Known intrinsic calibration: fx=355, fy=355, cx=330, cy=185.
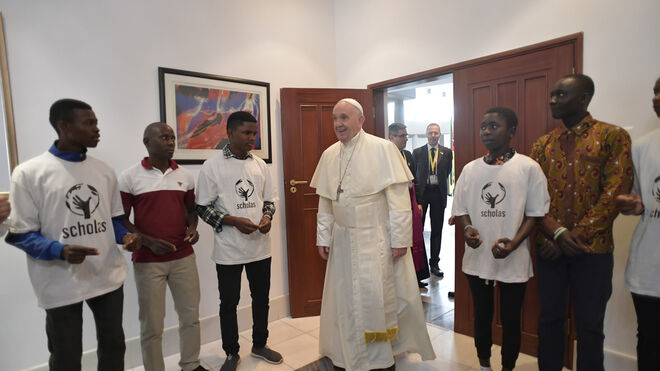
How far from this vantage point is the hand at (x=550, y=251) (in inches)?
75.2

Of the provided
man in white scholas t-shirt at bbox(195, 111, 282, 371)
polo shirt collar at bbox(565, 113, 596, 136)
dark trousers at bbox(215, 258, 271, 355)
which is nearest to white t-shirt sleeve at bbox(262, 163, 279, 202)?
man in white scholas t-shirt at bbox(195, 111, 282, 371)

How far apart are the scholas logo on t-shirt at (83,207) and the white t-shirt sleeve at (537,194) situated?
2284mm

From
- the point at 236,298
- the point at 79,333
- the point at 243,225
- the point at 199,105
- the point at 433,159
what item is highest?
the point at 199,105

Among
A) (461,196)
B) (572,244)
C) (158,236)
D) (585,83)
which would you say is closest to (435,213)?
(461,196)

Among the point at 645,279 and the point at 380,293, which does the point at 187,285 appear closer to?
the point at 380,293

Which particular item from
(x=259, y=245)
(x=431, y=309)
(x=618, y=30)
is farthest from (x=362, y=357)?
(x=618, y=30)

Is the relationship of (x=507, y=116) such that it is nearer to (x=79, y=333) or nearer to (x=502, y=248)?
(x=502, y=248)

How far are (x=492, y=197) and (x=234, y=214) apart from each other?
165cm

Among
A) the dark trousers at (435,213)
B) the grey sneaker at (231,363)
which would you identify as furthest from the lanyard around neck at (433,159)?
the grey sneaker at (231,363)

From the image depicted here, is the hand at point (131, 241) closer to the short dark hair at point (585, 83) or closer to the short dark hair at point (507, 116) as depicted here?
the short dark hair at point (507, 116)

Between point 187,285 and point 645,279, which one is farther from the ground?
point 645,279

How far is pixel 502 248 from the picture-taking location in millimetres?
1947

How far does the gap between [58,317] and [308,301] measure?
2258 mm

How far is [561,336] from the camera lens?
1.97m
